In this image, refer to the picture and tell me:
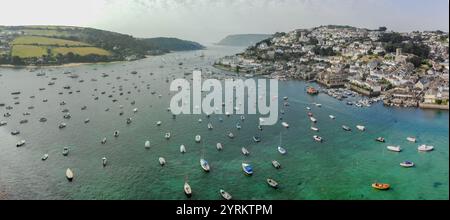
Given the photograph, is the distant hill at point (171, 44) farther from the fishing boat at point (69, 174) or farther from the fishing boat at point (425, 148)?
the fishing boat at point (425, 148)

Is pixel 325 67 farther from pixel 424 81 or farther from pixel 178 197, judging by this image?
pixel 178 197

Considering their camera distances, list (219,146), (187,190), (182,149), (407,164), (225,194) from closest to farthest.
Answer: (225,194)
(187,190)
(407,164)
(182,149)
(219,146)

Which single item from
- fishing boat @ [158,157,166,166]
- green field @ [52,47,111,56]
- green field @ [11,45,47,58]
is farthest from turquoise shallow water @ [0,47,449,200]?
green field @ [52,47,111,56]

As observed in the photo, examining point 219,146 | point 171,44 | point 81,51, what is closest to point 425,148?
point 219,146

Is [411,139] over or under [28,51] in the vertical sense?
under

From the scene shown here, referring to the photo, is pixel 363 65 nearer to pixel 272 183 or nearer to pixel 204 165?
pixel 204 165

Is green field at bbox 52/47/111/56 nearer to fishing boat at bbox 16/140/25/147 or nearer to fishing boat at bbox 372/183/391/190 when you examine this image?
fishing boat at bbox 16/140/25/147
